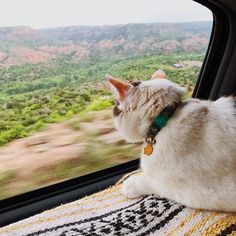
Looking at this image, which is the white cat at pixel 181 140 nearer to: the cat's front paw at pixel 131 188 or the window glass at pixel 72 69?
the cat's front paw at pixel 131 188

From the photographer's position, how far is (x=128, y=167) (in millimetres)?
2361

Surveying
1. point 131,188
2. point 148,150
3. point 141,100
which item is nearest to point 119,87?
point 141,100

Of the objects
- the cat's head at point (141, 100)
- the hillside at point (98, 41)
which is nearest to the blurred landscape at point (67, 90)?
the hillside at point (98, 41)

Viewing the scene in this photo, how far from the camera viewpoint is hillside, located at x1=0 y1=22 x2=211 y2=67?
194 cm

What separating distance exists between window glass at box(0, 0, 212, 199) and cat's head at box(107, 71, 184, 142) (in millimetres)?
381

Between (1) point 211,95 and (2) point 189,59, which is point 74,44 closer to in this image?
(2) point 189,59

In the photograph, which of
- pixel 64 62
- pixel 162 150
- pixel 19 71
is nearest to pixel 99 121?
pixel 64 62

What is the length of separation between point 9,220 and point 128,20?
52.5 inches

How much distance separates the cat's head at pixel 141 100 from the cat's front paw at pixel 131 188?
264mm

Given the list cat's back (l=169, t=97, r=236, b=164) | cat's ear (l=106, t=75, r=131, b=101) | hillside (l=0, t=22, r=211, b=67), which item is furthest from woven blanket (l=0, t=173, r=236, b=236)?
hillside (l=0, t=22, r=211, b=67)

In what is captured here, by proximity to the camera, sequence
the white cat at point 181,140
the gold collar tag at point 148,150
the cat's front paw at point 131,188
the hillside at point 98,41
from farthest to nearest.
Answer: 1. the hillside at point 98,41
2. the cat's front paw at point 131,188
3. the gold collar tag at point 148,150
4. the white cat at point 181,140

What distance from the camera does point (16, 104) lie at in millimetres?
1973

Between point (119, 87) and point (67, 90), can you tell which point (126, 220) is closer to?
point (119, 87)

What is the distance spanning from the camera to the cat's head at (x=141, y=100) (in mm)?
1608
